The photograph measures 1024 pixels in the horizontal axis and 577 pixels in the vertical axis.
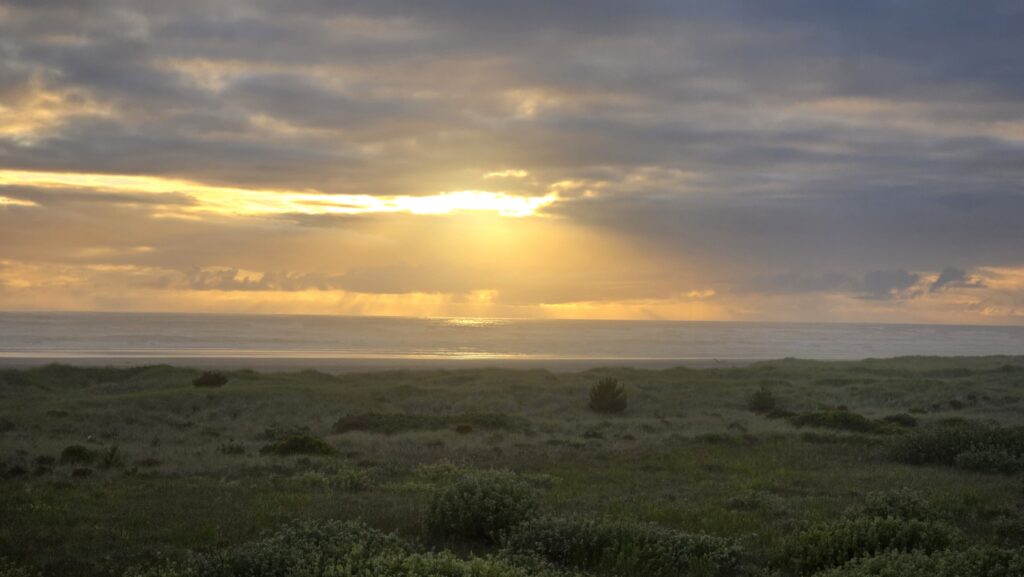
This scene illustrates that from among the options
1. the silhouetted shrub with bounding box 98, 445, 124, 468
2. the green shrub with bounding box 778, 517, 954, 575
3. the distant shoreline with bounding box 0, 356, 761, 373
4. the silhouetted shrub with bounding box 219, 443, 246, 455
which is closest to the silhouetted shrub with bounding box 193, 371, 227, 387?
the silhouetted shrub with bounding box 219, 443, 246, 455

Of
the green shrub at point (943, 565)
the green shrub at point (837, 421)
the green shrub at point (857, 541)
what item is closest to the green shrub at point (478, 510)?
the green shrub at point (857, 541)

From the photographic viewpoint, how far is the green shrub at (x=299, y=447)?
2106cm

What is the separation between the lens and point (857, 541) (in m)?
9.80

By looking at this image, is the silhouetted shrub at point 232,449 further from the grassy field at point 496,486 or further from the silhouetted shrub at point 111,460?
the silhouetted shrub at point 111,460

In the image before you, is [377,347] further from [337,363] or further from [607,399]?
[607,399]

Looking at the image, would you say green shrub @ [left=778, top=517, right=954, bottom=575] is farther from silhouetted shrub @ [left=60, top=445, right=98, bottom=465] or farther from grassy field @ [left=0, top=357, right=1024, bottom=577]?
silhouetted shrub @ [left=60, top=445, right=98, bottom=465]

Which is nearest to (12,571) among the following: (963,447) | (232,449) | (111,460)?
(111,460)

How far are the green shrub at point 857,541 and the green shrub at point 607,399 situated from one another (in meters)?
24.8

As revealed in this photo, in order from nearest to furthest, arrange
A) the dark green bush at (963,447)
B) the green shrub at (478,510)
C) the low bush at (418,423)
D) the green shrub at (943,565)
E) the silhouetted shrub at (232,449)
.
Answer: the green shrub at (943,565) < the green shrub at (478,510) < the dark green bush at (963,447) < the silhouetted shrub at (232,449) < the low bush at (418,423)

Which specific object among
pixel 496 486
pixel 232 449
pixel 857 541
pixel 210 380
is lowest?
pixel 232 449

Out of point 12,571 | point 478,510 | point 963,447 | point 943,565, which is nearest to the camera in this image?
point 943,565

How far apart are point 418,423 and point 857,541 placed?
64.9 feet

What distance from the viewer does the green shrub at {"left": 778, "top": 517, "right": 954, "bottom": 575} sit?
31.9 feet

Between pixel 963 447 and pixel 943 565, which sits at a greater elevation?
pixel 943 565
